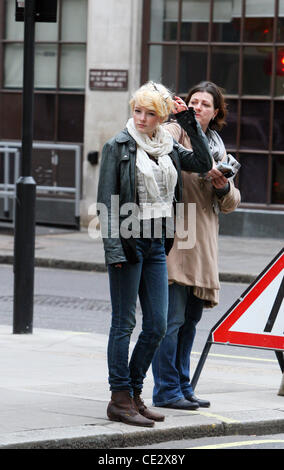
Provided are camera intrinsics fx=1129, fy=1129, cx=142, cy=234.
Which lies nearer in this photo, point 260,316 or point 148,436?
point 148,436

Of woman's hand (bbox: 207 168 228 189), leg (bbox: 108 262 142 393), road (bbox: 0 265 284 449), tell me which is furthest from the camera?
woman's hand (bbox: 207 168 228 189)

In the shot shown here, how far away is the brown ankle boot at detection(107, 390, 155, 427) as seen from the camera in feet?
20.5

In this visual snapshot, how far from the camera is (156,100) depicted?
633cm

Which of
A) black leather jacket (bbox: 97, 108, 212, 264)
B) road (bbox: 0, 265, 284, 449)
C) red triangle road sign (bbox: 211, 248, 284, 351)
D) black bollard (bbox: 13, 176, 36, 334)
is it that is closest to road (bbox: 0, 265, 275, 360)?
road (bbox: 0, 265, 284, 449)

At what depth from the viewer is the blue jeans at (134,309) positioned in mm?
6285

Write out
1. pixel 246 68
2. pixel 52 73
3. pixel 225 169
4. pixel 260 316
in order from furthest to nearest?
pixel 52 73, pixel 246 68, pixel 260 316, pixel 225 169

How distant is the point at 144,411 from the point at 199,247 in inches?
44.1

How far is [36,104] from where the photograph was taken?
21.7 m

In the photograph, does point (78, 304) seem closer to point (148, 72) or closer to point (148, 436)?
point (148, 436)

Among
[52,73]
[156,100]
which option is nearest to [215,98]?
[156,100]

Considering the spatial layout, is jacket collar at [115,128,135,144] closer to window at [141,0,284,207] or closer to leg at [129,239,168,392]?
leg at [129,239,168,392]

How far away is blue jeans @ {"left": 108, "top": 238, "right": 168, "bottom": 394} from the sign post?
3.89ft

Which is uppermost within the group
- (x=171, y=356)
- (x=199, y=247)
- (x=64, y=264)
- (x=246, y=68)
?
(x=246, y=68)

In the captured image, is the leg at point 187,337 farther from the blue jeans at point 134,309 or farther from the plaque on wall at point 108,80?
the plaque on wall at point 108,80
